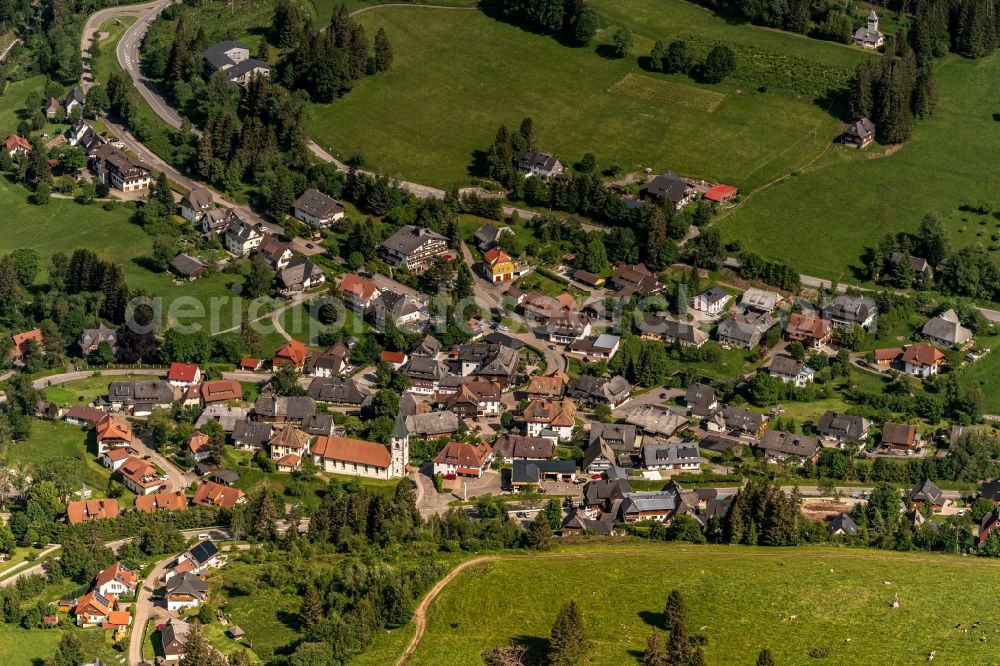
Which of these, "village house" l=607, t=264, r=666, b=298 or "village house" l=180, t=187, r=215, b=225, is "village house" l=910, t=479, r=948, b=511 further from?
"village house" l=180, t=187, r=215, b=225

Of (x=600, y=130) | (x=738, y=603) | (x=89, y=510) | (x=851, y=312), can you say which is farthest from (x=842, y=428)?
(x=89, y=510)

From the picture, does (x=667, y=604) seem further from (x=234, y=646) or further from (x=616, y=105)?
(x=616, y=105)

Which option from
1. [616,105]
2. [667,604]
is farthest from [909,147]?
[667,604]

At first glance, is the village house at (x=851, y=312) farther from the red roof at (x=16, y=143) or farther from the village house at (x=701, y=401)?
the red roof at (x=16, y=143)

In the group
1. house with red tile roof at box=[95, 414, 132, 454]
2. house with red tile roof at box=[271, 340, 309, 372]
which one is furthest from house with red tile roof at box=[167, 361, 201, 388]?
house with red tile roof at box=[95, 414, 132, 454]

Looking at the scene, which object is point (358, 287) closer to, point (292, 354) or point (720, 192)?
point (292, 354)

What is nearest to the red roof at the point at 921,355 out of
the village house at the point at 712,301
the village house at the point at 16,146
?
the village house at the point at 712,301

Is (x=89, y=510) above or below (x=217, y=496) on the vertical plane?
above
